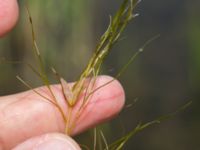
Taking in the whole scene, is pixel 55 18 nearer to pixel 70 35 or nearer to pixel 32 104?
pixel 70 35

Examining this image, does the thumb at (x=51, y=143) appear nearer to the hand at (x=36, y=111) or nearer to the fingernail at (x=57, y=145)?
the fingernail at (x=57, y=145)

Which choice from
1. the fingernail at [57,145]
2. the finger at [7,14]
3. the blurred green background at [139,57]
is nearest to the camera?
the fingernail at [57,145]

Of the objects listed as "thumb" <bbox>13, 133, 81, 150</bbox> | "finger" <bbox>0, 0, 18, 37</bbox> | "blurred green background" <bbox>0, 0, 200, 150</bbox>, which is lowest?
"blurred green background" <bbox>0, 0, 200, 150</bbox>

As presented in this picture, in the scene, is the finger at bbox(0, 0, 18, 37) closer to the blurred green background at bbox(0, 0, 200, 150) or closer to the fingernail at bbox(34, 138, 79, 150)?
the fingernail at bbox(34, 138, 79, 150)

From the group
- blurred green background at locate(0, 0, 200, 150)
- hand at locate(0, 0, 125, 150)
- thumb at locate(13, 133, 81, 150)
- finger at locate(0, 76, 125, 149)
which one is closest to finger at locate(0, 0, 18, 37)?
hand at locate(0, 0, 125, 150)

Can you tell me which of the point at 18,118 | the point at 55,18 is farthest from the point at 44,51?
the point at 18,118

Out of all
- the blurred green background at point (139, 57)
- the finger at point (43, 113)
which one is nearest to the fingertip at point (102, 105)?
the finger at point (43, 113)

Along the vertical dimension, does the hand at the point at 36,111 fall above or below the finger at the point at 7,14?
below

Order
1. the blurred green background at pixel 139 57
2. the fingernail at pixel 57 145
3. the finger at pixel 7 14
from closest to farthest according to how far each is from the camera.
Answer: the fingernail at pixel 57 145 → the finger at pixel 7 14 → the blurred green background at pixel 139 57
